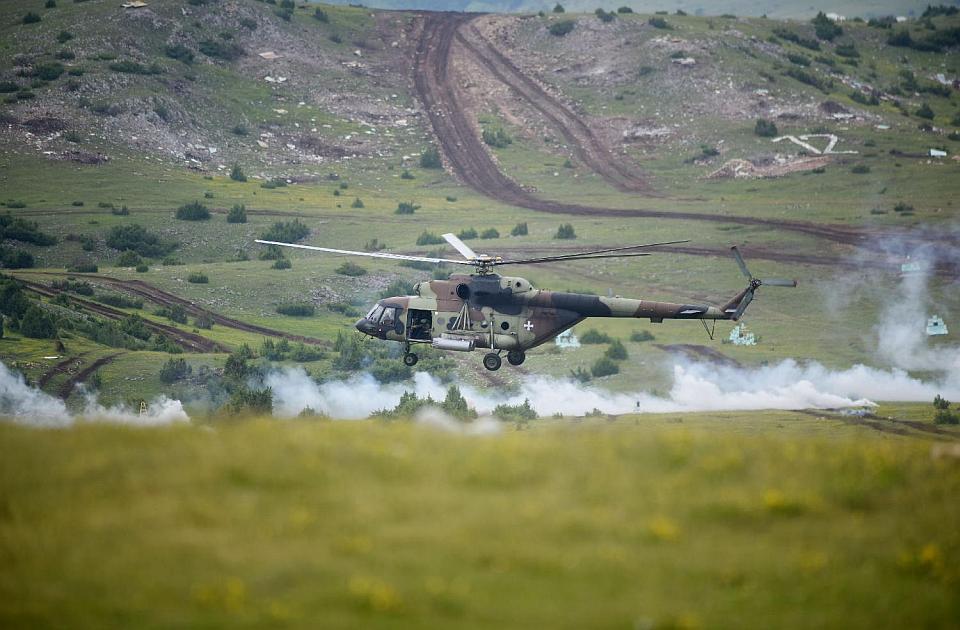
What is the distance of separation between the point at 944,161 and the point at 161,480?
123 metres

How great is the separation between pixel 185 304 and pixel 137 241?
58.3 ft

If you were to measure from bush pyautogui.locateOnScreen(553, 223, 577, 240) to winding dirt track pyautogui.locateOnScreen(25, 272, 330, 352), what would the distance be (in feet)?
102

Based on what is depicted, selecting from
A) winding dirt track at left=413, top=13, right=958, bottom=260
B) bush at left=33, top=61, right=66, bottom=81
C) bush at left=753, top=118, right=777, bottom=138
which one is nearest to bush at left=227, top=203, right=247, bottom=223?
winding dirt track at left=413, top=13, right=958, bottom=260

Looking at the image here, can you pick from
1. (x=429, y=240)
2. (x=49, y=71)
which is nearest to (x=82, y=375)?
(x=429, y=240)

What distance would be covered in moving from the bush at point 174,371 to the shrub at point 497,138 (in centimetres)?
7874

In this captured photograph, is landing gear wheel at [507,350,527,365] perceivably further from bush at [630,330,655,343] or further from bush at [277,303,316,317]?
bush at [277,303,316,317]

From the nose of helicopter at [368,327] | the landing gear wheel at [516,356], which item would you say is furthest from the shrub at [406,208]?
the landing gear wheel at [516,356]

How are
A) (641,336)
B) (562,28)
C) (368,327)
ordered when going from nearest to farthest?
(368,327) < (641,336) < (562,28)

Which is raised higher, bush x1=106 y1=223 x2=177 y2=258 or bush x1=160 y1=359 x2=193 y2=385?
bush x1=160 y1=359 x2=193 y2=385

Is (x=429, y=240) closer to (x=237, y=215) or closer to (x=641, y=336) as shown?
(x=237, y=215)

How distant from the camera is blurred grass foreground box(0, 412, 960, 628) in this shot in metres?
15.0

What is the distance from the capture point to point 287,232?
107m

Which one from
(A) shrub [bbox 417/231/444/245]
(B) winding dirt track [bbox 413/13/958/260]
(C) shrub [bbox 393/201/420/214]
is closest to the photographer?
(A) shrub [bbox 417/231/444/245]

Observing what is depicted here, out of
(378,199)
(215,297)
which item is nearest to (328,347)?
(215,297)
